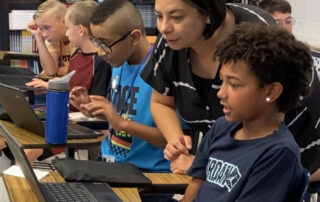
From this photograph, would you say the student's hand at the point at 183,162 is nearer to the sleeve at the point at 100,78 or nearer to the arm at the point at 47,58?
the sleeve at the point at 100,78

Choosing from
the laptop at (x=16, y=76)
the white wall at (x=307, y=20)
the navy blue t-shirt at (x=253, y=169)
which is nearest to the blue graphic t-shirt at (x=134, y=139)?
the navy blue t-shirt at (x=253, y=169)

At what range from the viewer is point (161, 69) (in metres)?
2.05

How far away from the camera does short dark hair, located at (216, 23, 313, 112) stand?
150 cm

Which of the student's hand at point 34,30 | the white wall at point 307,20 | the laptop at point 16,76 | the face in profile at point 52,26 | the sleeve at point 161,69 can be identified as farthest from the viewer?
the white wall at point 307,20

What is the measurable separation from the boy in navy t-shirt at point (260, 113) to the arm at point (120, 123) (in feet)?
1.85

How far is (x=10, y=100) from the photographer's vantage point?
7.05ft

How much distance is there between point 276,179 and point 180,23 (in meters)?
0.60

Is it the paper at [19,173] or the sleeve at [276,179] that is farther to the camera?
the paper at [19,173]

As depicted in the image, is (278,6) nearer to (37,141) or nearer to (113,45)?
(113,45)

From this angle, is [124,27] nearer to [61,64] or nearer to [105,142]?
[105,142]

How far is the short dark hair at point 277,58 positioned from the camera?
1499mm

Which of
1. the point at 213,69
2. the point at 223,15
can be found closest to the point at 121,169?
the point at 213,69

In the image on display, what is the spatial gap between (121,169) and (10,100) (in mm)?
543

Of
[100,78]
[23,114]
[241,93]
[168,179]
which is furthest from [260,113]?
[100,78]
